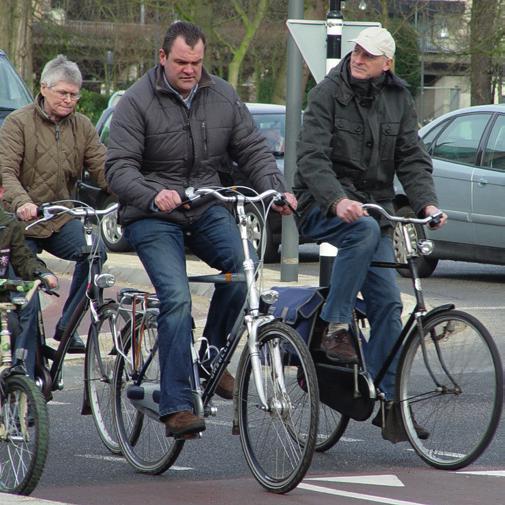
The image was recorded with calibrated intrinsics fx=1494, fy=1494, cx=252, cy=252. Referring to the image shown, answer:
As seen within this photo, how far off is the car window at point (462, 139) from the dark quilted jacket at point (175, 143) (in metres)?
7.94

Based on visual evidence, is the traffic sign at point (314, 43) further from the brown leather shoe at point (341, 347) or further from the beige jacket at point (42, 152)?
the brown leather shoe at point (341, 347)

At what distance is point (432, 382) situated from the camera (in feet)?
21.1

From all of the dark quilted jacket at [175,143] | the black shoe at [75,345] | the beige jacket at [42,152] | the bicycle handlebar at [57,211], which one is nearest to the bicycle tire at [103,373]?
the black shoe at [75,345]

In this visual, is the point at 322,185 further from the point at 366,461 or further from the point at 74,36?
the point at 74,36

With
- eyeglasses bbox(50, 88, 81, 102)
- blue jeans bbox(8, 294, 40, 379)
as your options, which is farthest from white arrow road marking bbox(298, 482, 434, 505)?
eyeglasses bbox(50, 88, 81, 102)

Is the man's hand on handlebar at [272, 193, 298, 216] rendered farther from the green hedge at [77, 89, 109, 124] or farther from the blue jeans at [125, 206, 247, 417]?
the green hedge at [77, 89, 109, 124]

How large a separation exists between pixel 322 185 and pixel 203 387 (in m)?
1.01

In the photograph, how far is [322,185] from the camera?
6.46 meters

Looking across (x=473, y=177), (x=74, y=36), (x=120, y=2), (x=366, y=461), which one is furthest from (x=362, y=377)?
(x=74, y=36)

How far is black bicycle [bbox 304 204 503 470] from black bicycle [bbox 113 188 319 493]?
0.62 m

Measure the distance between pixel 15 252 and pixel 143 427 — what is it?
38.5 inches

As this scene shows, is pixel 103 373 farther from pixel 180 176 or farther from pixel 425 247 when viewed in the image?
pixel 425 247

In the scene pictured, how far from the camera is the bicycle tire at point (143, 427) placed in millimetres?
6465

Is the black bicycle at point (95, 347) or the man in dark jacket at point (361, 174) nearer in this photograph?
the man in dark jacket at point (361, 174)
